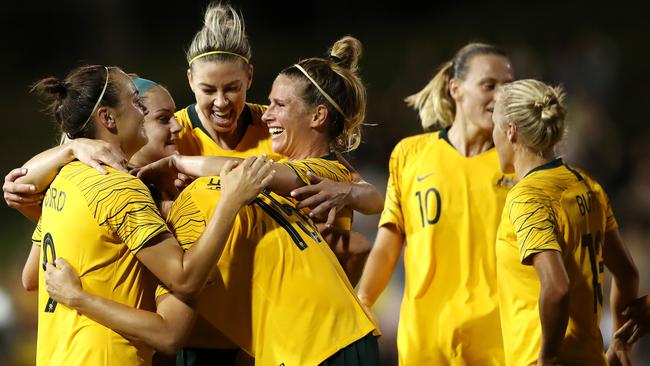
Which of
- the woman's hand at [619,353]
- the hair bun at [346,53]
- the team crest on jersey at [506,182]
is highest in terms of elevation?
the hair bun at [346,53]

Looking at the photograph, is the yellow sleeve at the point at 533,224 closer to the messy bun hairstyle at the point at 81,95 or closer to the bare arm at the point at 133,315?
the bare arm at the point at 133,315

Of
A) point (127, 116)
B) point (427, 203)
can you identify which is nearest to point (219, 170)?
point (127, 116)

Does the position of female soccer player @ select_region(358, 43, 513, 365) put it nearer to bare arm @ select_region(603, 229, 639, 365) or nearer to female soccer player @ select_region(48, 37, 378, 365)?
bare arm @ select_region(603, 229, 639, 365)

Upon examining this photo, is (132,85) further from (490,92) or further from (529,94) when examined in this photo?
(490,92)

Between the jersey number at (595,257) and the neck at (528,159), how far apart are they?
1.19ft

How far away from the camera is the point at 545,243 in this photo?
12.6 ft

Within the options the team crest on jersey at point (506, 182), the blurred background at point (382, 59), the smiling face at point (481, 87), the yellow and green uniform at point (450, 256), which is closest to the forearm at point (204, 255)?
the yellow and green uniform at point (450, 256)

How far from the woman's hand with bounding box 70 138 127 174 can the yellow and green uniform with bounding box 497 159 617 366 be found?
1590 mm

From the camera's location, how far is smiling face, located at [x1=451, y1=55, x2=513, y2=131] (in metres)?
5.21

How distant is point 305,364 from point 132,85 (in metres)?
1.26

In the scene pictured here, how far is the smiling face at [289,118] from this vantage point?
4203 millimetres

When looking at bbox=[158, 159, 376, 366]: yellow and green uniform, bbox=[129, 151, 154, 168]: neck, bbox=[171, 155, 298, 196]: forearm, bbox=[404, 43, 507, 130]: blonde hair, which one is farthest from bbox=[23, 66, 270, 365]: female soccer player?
bbox=[404, 43, 507, 130]: blonde hair

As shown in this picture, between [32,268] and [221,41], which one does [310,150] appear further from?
[32,268]

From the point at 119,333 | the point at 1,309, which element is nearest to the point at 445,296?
the point at 119,333
